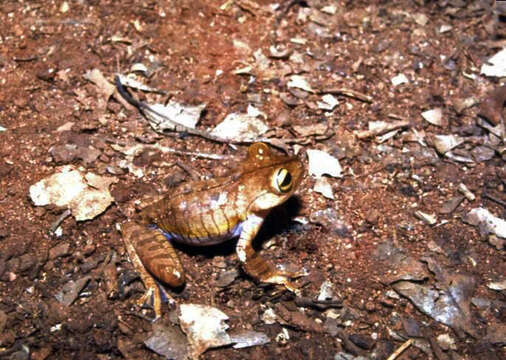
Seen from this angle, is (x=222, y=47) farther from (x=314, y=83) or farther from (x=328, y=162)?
(x=328, y=162)

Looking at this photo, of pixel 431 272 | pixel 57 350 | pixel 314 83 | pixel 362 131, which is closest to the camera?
pixel 57 350

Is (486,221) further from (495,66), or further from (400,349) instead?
(495,66)

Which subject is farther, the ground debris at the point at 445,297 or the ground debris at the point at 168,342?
the ground debris at the point at 445,297

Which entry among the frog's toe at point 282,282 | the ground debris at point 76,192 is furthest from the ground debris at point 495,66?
the ground debris at point 76,192

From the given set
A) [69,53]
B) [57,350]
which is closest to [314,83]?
[69,53]

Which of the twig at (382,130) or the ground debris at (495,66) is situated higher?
the ground debris at (495,66)

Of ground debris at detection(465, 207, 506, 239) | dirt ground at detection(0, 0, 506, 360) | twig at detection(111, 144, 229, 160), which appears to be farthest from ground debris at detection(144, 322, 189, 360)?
ground debris at detection(465, 207, 506, 239)

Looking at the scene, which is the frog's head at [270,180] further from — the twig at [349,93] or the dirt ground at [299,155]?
the twig at [349,93]
